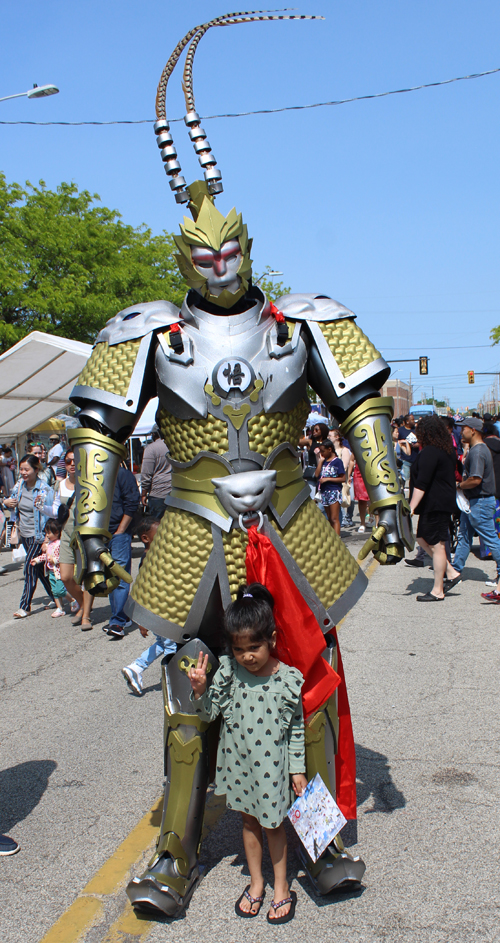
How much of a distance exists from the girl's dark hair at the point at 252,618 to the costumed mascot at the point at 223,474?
102mm

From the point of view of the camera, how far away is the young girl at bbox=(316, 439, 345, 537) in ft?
34.3

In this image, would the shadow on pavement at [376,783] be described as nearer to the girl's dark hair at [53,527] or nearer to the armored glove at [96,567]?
the armored glove at [96,567]

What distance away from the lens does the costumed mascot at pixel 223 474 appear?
279 cm

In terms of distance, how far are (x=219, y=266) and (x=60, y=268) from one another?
20.9m

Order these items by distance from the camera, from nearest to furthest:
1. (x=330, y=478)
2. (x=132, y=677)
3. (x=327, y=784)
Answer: (x=327, y=784), (x=132, y=677), (x=330, y=478)

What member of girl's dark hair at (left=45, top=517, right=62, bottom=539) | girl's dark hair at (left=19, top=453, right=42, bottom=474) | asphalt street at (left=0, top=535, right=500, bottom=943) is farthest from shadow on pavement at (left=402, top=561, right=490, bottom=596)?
girl's dark hair at (left=19, top=453, right=42, bottom=474)

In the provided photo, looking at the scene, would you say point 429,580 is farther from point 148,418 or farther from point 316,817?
point 316,817

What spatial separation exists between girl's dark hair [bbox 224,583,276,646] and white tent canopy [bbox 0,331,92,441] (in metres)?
8.05

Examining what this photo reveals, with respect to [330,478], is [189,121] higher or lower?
higher

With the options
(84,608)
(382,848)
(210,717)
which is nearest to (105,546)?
(210,717)

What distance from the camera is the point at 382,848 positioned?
300cm

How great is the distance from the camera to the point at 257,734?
8.59ft

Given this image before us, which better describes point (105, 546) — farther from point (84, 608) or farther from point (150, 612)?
point (84, 608)

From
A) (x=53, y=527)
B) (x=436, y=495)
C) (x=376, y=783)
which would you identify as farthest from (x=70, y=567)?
(x=376, y=783)
